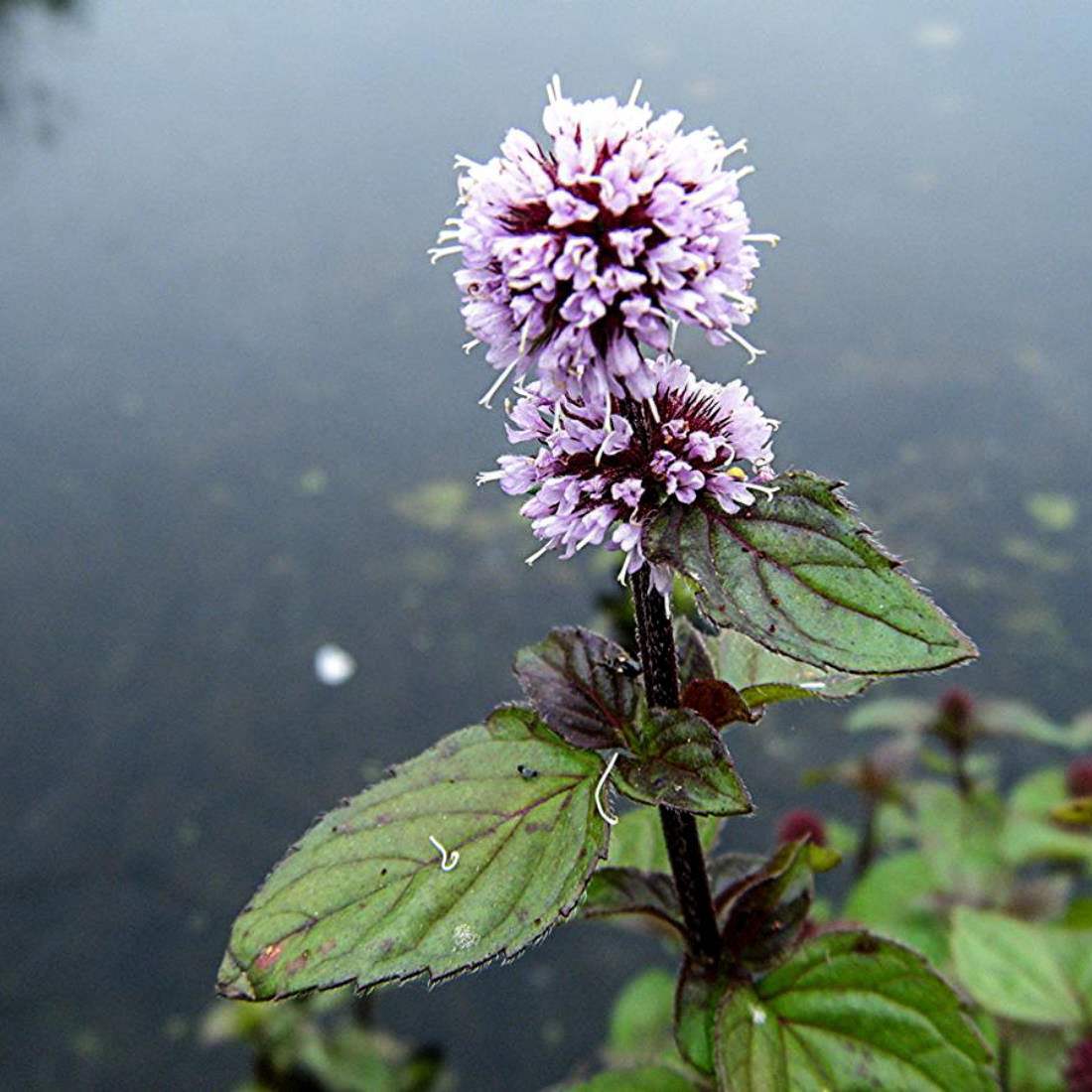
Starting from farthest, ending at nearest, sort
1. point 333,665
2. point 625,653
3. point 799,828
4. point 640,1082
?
point 333,665
point 799,828
point 640,1082
point 625,653

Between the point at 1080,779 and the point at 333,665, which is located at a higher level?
the point at 333,665

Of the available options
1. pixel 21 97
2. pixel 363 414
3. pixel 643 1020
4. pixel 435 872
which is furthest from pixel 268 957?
pixel 21 97

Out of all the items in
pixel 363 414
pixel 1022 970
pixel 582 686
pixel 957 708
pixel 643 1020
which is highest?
pixel 363 414

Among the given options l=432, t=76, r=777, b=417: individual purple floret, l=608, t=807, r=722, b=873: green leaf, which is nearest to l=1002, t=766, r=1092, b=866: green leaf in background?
l=608, t=807, r=722, b=873: green leaf

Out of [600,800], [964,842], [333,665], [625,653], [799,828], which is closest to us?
[600,800]

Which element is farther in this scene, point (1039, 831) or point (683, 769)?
point (1039, 831)

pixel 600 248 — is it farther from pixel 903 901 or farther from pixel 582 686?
pixel 903 901

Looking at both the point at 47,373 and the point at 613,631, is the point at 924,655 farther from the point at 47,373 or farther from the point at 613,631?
the point at 47,373
